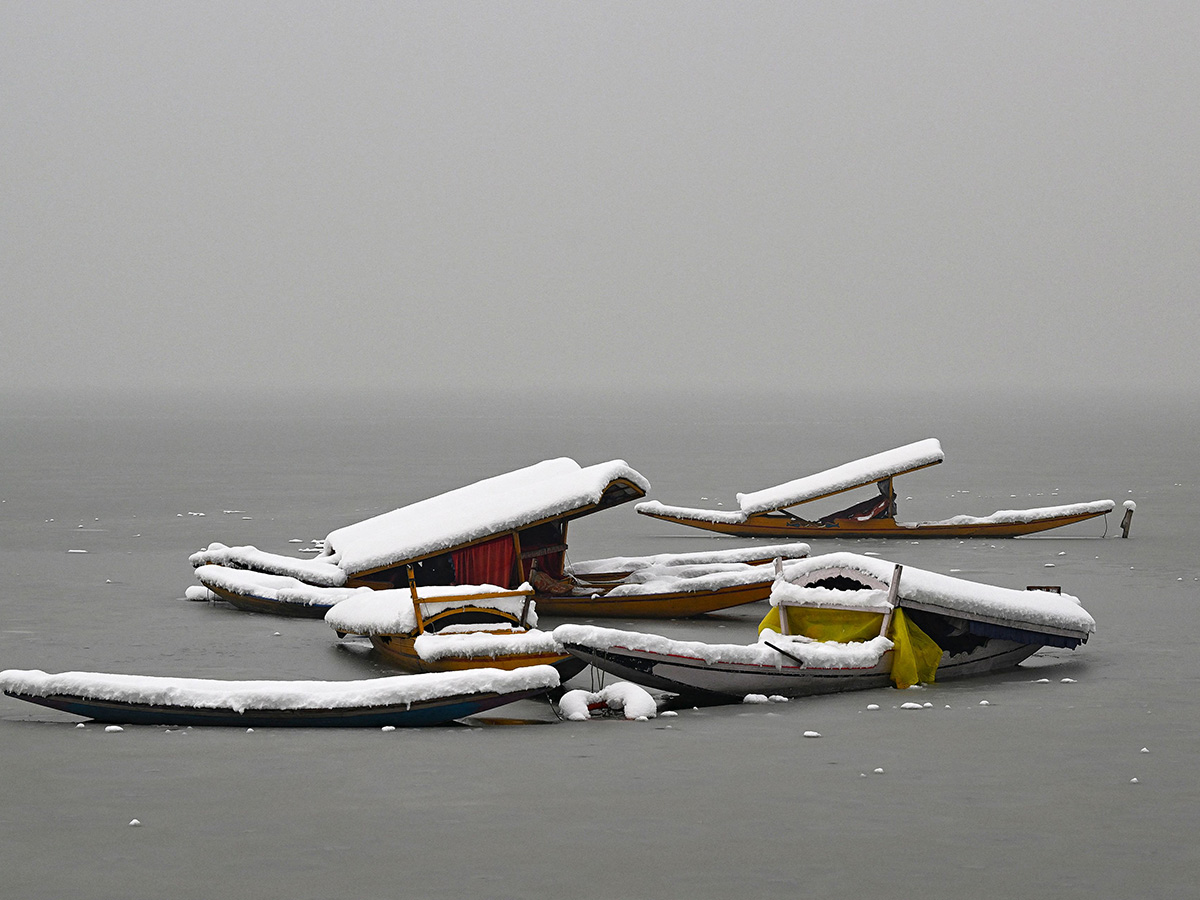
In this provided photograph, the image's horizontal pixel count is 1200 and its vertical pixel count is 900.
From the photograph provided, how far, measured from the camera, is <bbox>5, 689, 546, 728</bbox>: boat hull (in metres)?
16.2

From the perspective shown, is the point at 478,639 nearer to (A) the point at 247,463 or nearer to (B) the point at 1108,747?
(B) the point at 1108,747

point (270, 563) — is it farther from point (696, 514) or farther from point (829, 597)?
point (696, 514)

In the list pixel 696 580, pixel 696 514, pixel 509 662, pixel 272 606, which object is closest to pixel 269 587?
pixel 272 606

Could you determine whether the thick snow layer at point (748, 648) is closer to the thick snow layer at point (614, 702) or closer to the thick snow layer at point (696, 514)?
the thick snow layer at point (614, 702)

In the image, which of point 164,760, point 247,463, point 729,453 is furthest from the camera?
point 729,453

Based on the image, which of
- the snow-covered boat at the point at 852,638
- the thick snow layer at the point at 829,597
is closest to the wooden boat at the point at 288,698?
the snow-covered boat at the point at 852,638

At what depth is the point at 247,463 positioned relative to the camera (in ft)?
243

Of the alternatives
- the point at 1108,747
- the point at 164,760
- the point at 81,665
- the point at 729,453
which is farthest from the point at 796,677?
the point at 729,453

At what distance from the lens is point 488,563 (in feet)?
80.5

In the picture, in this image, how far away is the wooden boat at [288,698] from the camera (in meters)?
16.2

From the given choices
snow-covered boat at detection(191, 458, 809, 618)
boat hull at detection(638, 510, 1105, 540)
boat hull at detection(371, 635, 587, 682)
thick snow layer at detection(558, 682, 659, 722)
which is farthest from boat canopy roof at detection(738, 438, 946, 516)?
thick snow layer at detection(558, 682, 659, 722)

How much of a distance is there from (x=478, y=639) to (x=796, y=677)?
364 cm

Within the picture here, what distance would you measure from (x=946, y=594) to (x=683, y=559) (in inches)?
398

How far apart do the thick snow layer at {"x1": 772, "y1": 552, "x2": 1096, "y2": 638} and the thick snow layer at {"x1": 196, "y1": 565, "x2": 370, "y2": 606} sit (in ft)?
27.9
